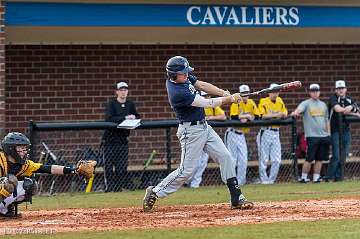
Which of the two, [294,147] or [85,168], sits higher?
[85,168]

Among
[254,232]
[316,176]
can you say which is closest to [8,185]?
[254,232]

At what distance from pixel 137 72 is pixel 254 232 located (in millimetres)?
9570

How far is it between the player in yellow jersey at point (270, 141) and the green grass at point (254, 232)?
7.81 meters

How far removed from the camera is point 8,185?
10.2 metres

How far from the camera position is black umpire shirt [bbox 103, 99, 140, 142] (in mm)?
16312

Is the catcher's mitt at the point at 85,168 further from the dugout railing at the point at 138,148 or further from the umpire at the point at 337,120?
the umpire at the point at 337,120

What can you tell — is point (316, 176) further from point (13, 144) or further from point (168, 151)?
point (13, 144)

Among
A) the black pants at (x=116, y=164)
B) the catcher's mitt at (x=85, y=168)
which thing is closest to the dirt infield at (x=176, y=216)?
the catcher's mitt at (x=85, y=168)

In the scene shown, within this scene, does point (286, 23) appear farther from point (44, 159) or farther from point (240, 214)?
point (240, 214)

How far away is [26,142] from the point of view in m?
10.6

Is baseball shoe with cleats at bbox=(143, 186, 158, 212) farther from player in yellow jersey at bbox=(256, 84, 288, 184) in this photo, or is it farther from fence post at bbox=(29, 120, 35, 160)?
player in yellow jersey at bbox=(256, 84, 288, 184)

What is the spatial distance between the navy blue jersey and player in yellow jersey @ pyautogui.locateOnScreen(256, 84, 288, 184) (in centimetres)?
633

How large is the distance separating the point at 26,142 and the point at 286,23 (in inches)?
341

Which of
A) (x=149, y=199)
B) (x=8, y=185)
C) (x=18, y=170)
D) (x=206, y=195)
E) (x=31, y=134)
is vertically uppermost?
(x=31, y=134)
